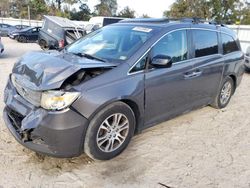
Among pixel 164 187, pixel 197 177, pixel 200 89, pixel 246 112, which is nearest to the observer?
pixel 164 187

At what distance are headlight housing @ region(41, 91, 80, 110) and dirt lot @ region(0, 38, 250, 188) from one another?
0.79 m

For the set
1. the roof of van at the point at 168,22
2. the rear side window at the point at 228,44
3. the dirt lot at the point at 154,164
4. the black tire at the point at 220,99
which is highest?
the roof of van at the point at 168,22

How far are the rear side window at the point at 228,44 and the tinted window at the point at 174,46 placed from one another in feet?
4.56

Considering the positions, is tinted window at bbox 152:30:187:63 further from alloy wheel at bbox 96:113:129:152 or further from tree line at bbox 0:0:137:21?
tree line at bbox 0:0:137:21

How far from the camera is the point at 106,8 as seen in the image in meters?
61.8

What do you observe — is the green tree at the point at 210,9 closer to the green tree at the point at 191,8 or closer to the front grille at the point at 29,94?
the green tree at the point at 191,8

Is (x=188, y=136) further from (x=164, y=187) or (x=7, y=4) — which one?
(x=7, y=4)

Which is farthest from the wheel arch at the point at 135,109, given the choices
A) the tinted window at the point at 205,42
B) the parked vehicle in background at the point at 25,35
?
the parked vehicle in background at the point at 25,35

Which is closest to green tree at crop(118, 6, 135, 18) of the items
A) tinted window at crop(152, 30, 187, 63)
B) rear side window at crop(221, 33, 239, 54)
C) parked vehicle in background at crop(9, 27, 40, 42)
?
parked vehicle in background at crop(9, 27, 40, 42)

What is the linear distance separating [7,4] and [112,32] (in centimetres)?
6882

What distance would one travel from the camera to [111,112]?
338 cm

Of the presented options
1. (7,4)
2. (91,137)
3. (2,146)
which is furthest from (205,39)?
(7,4)

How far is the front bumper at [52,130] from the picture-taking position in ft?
9.92

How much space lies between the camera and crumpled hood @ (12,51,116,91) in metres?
3.13
